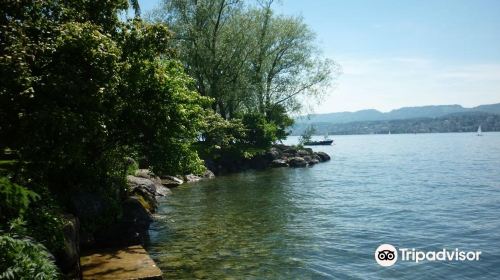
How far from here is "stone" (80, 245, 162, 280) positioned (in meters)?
10.6

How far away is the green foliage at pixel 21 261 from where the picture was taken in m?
6.52

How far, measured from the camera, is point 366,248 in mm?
15180

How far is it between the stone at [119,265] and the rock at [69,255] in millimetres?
469

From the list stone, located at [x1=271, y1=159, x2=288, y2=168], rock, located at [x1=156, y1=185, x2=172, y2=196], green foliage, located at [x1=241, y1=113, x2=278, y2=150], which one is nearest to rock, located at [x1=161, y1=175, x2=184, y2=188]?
rock, located at [x1=156, y1=185, x2=172, y2=196]

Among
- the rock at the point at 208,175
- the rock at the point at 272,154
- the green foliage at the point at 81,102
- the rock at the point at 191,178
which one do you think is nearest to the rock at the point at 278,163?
the rock at the point at 272,154

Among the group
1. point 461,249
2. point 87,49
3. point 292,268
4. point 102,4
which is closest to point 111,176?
point 87,49

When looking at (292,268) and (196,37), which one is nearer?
(292,268)

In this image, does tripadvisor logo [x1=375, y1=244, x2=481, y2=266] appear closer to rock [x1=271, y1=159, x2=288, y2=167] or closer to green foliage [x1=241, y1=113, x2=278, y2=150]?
rock [x1=271, y1=159, x2=288, y2=167]

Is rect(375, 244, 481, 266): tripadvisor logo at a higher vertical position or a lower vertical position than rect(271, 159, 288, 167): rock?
lower

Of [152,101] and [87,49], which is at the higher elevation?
[87,49]

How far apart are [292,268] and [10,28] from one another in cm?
1184

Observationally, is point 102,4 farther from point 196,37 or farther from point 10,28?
point 196,37

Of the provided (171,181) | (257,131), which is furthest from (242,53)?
(171,181)

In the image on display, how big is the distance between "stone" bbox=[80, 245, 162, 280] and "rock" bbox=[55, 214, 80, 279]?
0.47m
